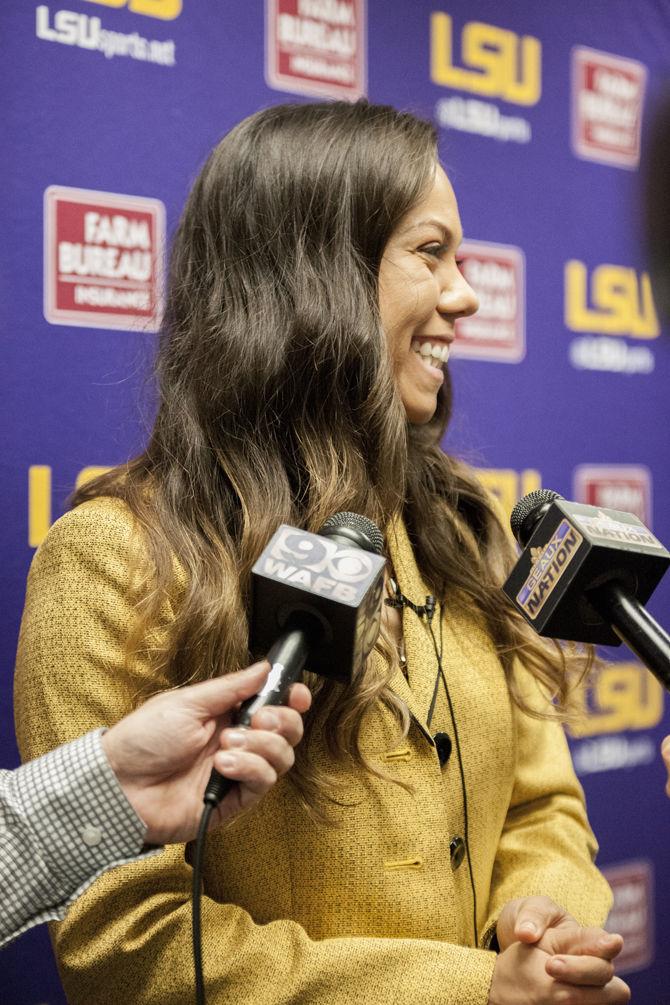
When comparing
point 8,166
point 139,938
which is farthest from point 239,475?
point 8,166

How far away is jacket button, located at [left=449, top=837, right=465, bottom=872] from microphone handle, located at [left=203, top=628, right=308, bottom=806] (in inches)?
19.5

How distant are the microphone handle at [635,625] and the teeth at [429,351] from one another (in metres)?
0.56

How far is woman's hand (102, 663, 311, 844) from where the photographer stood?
639 mm

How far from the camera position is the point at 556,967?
0.91 metres

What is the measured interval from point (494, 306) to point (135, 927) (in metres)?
1.39

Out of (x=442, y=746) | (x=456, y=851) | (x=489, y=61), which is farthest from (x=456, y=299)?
(x=489, y=61)

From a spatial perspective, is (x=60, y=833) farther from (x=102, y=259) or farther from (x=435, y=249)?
(x=102, y=259)

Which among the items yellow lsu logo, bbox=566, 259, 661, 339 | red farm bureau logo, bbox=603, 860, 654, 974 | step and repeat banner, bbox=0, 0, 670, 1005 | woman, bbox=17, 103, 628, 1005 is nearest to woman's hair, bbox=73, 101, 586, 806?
woman, bbox=17, 103, 628, 1005

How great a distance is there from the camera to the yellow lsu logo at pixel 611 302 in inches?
83.0

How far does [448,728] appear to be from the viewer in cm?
111

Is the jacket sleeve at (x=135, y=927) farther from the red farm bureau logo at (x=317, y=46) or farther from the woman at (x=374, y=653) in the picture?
Result: the red farm bureau logo at (x=317, y=46)

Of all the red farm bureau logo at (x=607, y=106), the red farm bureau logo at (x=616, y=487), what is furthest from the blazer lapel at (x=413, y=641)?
the red farm bureau logo at (x=607, y=106)

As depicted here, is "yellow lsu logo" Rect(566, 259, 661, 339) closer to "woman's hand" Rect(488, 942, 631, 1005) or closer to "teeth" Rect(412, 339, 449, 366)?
"teeth" Rect(412, 339, 449, 366)

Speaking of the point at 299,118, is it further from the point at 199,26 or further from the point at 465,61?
the point at 465,61
